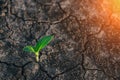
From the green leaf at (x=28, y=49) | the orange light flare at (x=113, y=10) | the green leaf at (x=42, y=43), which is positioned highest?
the orange light flare at (x=113, y=10)

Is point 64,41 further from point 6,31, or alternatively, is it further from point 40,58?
point 6,31

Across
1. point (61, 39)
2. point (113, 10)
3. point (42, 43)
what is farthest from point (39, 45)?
point (113, 10)

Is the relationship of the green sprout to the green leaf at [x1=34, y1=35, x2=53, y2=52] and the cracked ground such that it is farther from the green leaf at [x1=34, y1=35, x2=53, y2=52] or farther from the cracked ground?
the cracked ground

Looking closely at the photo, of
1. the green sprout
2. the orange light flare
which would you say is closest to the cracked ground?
the orange light flare

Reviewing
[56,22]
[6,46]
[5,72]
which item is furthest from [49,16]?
[5,72]

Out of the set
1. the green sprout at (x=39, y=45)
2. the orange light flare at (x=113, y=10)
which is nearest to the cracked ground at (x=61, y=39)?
the orange light flare at (x=113, y=10)

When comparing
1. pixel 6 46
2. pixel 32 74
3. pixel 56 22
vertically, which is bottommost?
pixel 32 74

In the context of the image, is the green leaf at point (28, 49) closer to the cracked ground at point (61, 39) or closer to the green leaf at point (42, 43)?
the green leaf at point (42, 43)

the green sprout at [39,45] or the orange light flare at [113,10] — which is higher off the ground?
the orange light flare at [113,10]

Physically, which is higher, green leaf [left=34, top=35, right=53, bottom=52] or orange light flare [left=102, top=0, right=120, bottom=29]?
orange light flare [left=102, top=0, right=120, bottom=29]
